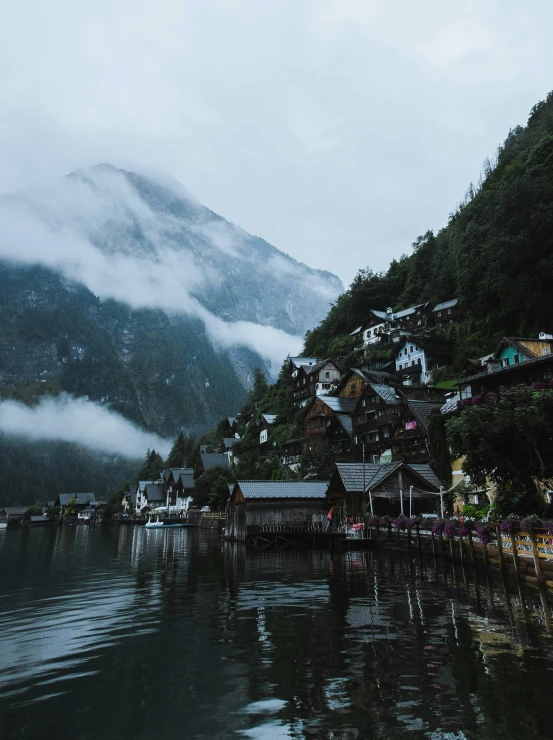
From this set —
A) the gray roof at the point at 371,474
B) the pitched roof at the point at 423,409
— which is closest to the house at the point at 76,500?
the pitched roof at the point at 423,409

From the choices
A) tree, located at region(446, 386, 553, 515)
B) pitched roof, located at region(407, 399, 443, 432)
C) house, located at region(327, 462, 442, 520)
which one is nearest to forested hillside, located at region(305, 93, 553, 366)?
pitched roof, located at region(407, 399, 443, 432)

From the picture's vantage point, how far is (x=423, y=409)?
196 feet

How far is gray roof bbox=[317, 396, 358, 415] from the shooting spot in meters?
81.0

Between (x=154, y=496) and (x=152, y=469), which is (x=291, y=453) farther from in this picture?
(x=152, y=469)

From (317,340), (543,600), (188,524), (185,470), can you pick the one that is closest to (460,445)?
(543,600)

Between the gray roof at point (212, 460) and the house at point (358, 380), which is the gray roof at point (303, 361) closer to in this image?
the house at point (358, 380)

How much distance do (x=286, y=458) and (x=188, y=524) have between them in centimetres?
3436

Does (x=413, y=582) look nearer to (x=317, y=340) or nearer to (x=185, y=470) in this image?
(x=317, y=340)

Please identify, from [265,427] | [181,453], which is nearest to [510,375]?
[265,427]

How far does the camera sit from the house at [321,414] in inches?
3182

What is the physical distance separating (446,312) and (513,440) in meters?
65.8

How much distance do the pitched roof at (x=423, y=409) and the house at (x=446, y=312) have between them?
31.5 m

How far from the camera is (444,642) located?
14531mm

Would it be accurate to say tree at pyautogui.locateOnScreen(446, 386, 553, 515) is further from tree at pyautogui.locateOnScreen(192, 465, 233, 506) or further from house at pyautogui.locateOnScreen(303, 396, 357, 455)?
tree at pyautogui.locateOnScreen(192, 465, 233, 506)
